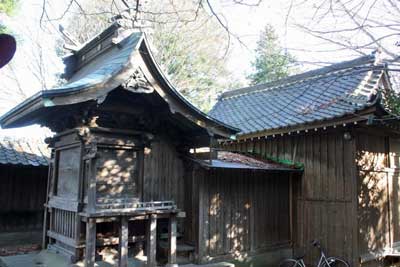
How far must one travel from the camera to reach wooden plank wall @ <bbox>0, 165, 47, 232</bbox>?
11812 millimetres

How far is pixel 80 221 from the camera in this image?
270 inches

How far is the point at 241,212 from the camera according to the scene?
30.2ft

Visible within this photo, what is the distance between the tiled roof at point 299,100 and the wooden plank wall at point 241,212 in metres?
1.95

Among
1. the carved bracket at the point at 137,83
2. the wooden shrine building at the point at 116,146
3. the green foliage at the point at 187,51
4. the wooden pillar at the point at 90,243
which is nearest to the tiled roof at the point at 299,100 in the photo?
the wooden shrine building at the point at 116,146

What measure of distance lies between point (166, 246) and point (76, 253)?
6.37 feet

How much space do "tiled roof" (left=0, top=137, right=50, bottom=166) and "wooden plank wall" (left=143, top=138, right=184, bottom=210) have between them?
19.5 feet

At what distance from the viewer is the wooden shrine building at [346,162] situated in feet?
29.7

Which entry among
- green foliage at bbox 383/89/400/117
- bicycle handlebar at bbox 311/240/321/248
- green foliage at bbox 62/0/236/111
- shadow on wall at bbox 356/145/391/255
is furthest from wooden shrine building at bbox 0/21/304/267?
green foliage at bbox 62/0/236/111

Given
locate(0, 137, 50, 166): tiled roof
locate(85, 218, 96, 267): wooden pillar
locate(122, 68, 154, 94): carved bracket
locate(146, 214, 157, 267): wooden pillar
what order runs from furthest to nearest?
locate(0, 137, 50, 166): tiled roof → locate(146, 214, 157, 267): wooden pillar → locate(122, 68, 154, 94): carved bracket → locate(85, 218, 96, 267): wooden pillar

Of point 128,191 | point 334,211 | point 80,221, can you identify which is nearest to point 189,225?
point 128,191

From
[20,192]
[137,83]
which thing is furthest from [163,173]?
[20,192]

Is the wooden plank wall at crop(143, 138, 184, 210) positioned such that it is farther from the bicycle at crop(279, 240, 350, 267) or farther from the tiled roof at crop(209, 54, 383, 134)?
the bicycle at crop(279, 240, 350, 267)

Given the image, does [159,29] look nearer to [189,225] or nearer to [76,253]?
[189,225]

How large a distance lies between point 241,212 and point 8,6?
23.0ft
